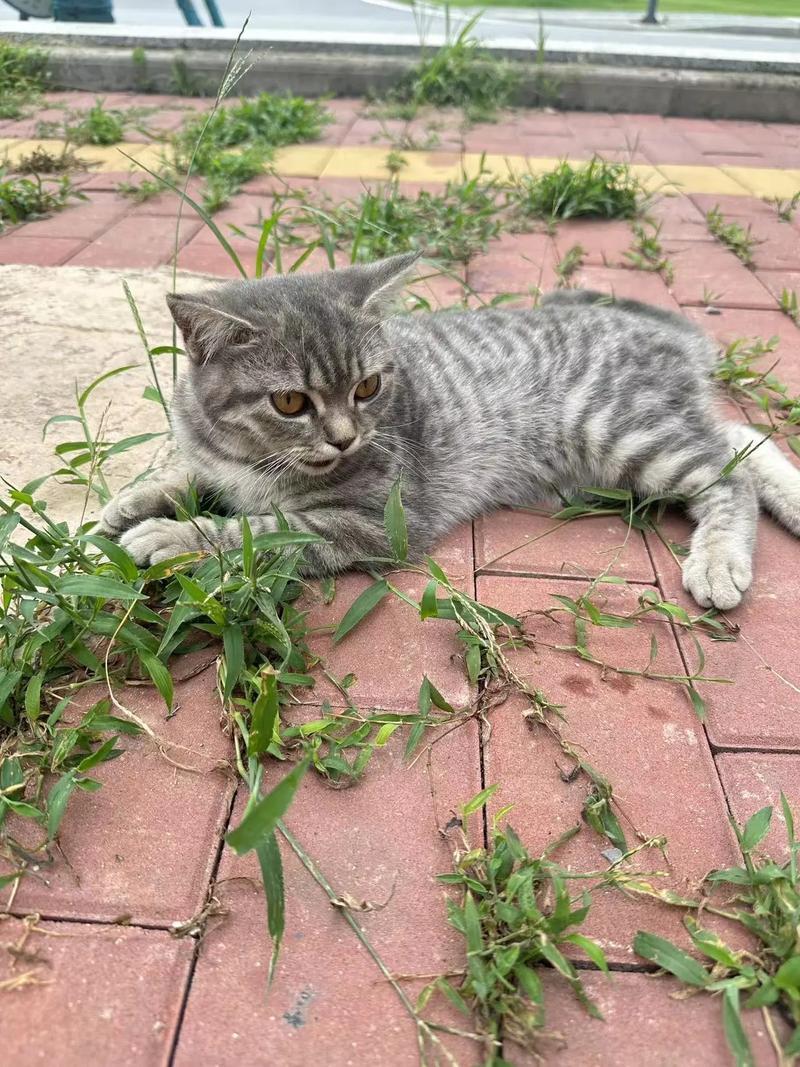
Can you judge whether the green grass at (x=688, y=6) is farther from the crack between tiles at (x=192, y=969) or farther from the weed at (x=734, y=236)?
the crack between tiles at (x=192, y=969)

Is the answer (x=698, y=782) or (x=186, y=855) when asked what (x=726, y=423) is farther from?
(x=186, y=855)

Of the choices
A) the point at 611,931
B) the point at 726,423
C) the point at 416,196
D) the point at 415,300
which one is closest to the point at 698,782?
the point at 611,931

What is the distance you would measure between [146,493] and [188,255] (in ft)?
5.72

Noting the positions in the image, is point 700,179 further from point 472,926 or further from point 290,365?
point 472,926

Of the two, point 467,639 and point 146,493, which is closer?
point 467,639

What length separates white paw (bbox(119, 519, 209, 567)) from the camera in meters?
1.87

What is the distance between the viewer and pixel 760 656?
1791 mm

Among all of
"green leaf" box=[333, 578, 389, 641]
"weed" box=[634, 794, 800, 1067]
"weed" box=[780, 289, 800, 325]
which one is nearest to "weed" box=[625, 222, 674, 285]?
"weed" box=[780, 289, 800, 325]

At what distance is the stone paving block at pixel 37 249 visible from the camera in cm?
328

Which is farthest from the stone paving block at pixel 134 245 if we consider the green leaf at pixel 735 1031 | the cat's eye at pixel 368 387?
the green leaf at pixel 735 1031

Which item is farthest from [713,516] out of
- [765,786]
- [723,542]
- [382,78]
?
[382,78]

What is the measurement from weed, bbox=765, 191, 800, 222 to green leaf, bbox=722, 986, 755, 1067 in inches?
150

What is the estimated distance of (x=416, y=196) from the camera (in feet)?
13.2

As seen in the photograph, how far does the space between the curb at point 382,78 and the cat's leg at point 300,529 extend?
15.5ft
